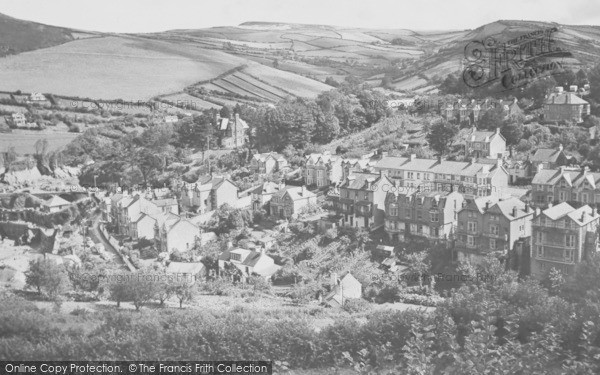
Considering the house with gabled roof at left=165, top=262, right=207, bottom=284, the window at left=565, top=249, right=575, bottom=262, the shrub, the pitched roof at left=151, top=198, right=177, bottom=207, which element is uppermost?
the window at left=565, top=249, right=575, bottom=262

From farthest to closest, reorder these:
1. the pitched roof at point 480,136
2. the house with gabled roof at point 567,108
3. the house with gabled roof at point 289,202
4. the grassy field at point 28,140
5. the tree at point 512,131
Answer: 1. the grassy field at point 28,140
2. the house with gabled roof at point 567,108
3. the tree at point 512,131
4. the pitched roof at point 480,136
5. the house with gabled roof at point 289,202

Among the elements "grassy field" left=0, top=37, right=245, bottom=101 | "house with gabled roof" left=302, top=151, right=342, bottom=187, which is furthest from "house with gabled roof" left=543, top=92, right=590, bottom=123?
"grassy field" left=0, top=37, right=245, bottom=101

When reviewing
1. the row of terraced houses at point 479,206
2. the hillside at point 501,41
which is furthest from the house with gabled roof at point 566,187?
the hillside at point 501,41

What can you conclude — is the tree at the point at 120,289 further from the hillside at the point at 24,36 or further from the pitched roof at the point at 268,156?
the hillside at the point at 24,36

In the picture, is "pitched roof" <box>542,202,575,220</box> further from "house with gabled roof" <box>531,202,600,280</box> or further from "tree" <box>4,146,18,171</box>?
"tree" <box>4,146,18,171</box>

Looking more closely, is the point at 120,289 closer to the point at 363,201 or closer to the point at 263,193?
the point at 363,201
